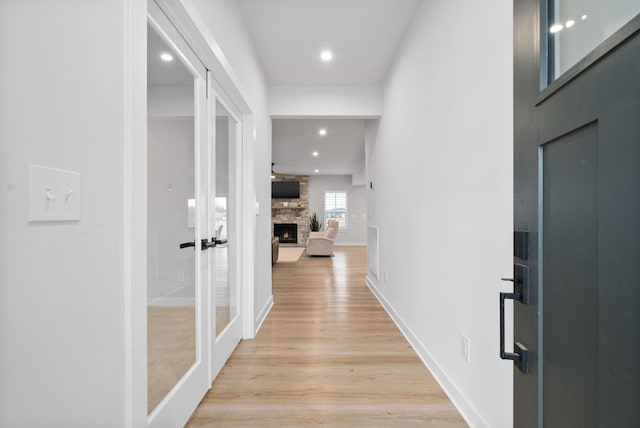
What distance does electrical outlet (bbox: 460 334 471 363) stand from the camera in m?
1.65

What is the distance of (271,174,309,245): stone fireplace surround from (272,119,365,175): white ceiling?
0.95 m

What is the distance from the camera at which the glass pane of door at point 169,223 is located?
1.34 metres

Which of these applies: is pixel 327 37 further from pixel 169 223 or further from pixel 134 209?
pixel 134 209

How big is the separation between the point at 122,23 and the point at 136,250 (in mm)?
695

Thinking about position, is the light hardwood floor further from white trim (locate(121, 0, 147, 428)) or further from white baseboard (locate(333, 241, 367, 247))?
white baseboard (locate(333, 241, 367, 247))

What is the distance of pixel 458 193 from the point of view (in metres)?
1.76

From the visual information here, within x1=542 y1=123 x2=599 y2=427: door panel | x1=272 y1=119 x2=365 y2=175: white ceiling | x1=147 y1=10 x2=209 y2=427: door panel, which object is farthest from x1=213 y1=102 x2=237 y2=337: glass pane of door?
x1=272 y1=119 x2=365 y2=175: white ceiling

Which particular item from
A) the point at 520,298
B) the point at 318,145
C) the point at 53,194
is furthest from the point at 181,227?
the point at 318,145

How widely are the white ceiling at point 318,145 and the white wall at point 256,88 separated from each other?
6.89ft

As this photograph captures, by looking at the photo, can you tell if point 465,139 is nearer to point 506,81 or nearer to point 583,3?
point 506,81

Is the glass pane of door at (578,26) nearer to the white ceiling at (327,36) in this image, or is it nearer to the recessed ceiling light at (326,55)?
the white ceiling at (327,36)

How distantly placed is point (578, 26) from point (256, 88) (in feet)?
9.06

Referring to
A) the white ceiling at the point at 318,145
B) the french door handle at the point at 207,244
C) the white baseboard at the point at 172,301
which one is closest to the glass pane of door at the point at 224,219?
the french door handle at the point at 207,244

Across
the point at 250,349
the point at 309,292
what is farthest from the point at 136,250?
the point at 309,292
